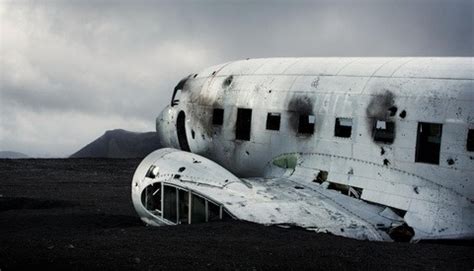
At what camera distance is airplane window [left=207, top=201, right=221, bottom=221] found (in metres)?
13.7

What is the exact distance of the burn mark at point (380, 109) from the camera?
15227mm

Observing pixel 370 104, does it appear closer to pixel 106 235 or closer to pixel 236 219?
pixel 236 219

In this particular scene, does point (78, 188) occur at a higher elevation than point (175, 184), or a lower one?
lower

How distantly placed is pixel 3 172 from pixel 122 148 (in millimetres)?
21578

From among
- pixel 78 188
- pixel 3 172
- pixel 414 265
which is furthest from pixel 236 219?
pixel 3 172

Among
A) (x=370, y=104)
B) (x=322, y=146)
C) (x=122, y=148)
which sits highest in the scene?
(x=370, y=104)

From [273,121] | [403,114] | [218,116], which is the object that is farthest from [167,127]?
[403,114]

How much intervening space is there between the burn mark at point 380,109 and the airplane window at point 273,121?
3025 millimetres

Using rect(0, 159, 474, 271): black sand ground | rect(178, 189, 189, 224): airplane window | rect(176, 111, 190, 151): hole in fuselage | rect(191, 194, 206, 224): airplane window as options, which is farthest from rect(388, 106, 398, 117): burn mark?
rect(176, 111, 190, 151): hole in fuselage

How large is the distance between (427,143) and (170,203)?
6698mm

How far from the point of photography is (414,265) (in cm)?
1112

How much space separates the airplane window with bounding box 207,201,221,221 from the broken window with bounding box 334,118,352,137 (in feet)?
14.9

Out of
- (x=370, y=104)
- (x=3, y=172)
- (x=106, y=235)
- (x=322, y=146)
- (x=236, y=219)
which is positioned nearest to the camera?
(x=106, y=235)

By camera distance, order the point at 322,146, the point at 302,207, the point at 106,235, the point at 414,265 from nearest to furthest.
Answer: the point at 414,265, the point at 106,235, the point at 302,207, the point at 322,146
